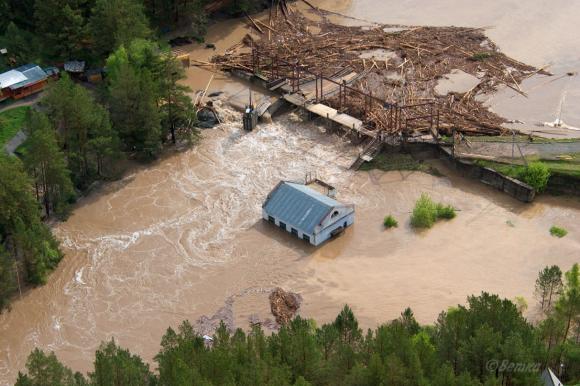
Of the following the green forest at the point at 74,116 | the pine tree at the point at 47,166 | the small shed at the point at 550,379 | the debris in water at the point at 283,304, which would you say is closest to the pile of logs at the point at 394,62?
the green forest at the point at 74,116

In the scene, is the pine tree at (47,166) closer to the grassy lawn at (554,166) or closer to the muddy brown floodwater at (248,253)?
the muddy brown floodwater at (248,253)

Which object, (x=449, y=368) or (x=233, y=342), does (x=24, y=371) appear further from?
(x=449, y=368)

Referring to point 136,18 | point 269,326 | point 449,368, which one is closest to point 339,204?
point 269,326

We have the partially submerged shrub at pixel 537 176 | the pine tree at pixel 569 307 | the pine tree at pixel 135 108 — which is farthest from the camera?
the pine tree at pixel 135 108

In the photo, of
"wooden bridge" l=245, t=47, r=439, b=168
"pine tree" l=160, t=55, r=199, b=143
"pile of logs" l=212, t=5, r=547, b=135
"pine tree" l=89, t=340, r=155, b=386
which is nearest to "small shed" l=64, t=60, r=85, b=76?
"pine tree" l=160, t=55, r=199, b=143

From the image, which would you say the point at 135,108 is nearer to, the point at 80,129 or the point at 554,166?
the point at 80,129

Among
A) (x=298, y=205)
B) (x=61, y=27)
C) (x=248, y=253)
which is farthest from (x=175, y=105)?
(x=248, y=253)
